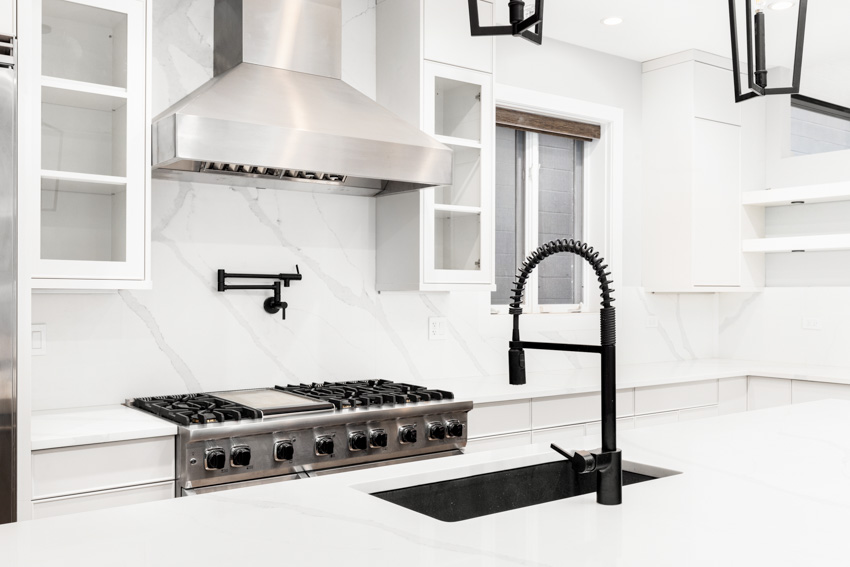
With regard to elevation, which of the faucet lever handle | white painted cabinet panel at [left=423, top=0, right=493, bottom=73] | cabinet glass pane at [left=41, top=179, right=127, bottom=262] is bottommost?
the faucet lever handle

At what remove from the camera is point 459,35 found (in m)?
3.32

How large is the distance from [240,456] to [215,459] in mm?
78

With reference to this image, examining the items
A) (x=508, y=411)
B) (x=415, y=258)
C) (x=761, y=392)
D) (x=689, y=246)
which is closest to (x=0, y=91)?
(x=415, y=258)

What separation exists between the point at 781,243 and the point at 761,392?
0.88m

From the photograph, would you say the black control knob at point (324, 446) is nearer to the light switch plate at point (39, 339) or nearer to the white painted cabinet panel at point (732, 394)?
the light switch plate at point (39, 339)

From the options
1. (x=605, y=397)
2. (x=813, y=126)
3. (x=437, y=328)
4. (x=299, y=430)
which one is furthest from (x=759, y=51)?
(x=813, y=126)

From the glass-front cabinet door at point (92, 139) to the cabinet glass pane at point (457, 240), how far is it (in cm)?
122

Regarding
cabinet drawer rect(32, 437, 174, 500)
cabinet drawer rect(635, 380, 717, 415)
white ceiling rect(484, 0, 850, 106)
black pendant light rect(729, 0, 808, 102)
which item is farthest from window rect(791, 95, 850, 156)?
cabinet drawer rect(32, 437, 174, 500)

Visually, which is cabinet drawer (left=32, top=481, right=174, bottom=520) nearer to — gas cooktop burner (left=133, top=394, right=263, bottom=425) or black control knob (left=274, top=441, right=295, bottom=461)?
gas cooktop burner (left=133, top=394, right=263, bottom=425)

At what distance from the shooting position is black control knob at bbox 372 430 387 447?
→ 271 cm

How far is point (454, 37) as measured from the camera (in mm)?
3301

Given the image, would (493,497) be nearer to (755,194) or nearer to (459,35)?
(459,35)

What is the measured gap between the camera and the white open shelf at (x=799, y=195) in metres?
4.14

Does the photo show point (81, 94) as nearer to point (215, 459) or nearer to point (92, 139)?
point (92, 139)
